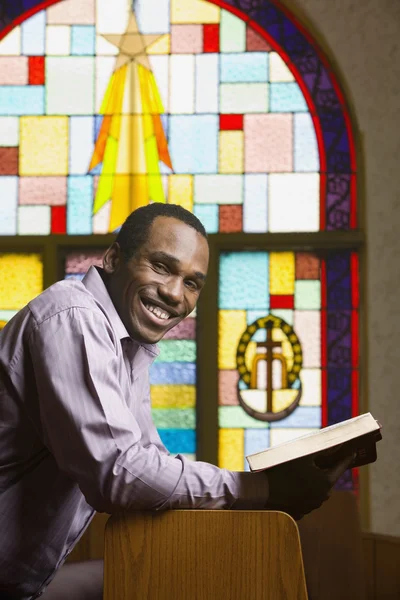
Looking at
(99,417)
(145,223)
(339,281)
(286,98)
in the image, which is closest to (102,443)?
(99,417)

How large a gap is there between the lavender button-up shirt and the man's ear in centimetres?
7

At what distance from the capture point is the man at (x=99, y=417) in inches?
47.8

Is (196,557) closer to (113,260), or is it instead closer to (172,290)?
(172,290)

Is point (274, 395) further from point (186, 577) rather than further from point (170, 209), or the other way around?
point (186, 577)

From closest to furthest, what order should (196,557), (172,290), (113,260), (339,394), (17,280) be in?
(196,557), (172,290), (113,260), (339,394), (17,280)

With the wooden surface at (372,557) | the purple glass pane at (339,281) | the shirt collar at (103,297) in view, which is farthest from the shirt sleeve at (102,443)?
the purple glass pane at (339,281)

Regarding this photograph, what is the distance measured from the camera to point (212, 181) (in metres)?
3.69

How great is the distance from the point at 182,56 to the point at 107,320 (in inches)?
106

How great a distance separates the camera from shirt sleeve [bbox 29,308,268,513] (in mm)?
1190

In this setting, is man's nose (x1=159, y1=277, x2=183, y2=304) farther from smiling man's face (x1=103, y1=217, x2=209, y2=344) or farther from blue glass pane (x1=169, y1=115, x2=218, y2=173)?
blue glass pane (x1=169, y1=115, x2=218, y2=173)

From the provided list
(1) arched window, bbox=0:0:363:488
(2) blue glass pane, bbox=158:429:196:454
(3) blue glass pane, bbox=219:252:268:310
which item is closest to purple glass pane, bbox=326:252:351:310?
(1) arched window, bbox=0:0:363:488

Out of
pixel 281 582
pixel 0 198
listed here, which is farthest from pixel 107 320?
pixel 0 198

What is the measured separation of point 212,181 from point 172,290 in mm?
2272

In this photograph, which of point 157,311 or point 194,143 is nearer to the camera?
point 157,311
